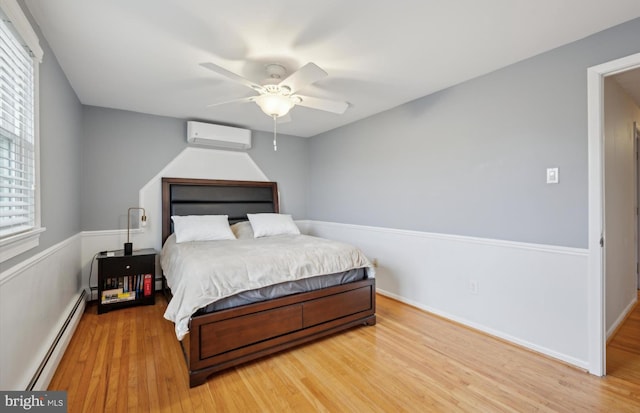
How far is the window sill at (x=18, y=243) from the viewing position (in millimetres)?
1345

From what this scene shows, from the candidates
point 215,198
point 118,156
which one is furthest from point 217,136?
point 118,156

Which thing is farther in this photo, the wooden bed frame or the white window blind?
the wooden bed frame

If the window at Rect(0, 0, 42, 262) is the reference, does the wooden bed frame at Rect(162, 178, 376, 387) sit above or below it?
below

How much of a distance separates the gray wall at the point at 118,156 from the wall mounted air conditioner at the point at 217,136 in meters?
0.26

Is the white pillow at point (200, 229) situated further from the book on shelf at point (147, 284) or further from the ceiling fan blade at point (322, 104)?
the ceiling fan blade at point (322, 104)

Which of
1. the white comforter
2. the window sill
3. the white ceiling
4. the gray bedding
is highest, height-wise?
the white ceiling

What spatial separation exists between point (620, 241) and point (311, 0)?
3.41 m

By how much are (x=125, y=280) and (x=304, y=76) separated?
9.75 feet

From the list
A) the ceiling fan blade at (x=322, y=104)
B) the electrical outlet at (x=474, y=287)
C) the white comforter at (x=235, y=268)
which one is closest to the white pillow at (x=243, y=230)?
the white comforter at (x=235, y=268)

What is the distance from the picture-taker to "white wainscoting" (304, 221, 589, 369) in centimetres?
219

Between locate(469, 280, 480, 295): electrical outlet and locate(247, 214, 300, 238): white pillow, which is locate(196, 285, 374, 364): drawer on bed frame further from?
locate(247, 214, 300, 238): white pillow

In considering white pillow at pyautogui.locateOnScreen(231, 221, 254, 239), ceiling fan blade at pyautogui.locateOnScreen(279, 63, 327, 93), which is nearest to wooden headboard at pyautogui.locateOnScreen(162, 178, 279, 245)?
white pillow at pyautogui.locateOnScreen(231, 221, 254, 239)

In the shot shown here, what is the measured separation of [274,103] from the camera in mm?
2480

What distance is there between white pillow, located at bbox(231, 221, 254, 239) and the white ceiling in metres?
1.74
